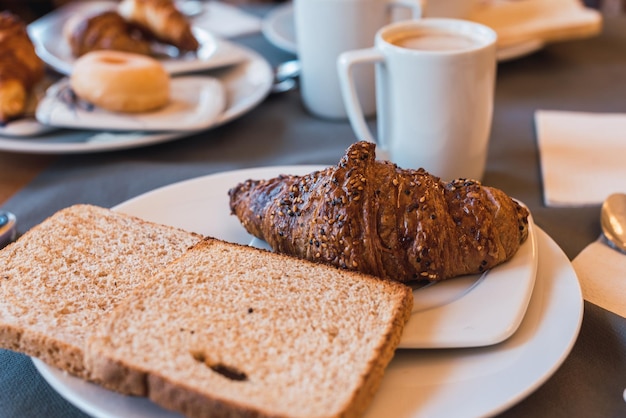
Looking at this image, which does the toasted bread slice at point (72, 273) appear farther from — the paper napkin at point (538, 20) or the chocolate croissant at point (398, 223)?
the paper napkin at point (538, 20)

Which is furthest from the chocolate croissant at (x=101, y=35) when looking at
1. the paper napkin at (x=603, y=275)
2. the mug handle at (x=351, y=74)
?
the paper napkin at (x=603, y=275)

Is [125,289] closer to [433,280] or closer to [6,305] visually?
[6,305]

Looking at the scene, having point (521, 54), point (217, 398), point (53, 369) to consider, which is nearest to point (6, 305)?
point (53, 369)

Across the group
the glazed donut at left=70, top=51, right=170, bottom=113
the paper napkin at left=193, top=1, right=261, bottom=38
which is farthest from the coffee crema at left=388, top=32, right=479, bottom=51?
the paper napkin at left=193, top=1, right=261, bottom=38

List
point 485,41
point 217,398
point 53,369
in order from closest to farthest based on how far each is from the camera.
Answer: point 217,398 → point 53,369 → point 485,41

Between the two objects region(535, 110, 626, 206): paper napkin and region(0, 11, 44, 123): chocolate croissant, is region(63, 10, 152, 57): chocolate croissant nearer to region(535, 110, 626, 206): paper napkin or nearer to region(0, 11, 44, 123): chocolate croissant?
region(0, 11, 44, 123): chocolate croissant

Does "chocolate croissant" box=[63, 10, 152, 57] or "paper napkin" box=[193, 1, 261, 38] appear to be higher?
"chocolate croissant" box=[63, 10, 152, 57]

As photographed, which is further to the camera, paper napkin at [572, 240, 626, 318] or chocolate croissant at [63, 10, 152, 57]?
chocolate croissant at [63, 10, 152, 57]

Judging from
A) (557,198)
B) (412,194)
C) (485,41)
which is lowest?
(557,198)
